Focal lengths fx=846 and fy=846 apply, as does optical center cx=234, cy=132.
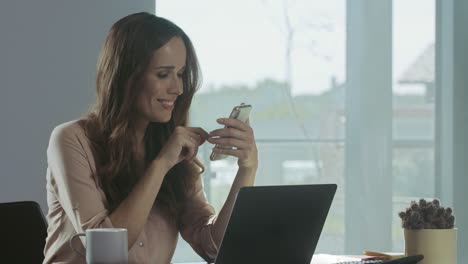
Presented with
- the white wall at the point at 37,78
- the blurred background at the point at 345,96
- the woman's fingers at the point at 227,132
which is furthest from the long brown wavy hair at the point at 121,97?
the blurred background at the point at 345,96

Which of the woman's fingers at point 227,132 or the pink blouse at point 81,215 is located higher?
the woman's fingers at point 227,132

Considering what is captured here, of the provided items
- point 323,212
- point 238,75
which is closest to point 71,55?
point 238,75

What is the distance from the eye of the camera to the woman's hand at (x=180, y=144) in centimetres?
212


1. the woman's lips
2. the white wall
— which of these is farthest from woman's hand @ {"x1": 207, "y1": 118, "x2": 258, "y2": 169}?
the white wall

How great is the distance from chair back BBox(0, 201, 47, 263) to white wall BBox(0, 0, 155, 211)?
5.67 ft

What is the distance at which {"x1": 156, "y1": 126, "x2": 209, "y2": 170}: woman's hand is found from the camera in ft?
6.95

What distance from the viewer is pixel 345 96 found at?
4227 millimetres

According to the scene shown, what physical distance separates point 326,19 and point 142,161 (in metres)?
2.08

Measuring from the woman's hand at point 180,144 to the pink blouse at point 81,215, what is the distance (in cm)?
19

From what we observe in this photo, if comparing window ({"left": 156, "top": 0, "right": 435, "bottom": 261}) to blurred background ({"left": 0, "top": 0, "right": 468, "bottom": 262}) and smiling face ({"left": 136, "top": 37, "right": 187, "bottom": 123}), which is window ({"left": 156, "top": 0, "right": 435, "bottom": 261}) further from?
smiling face ({"left": 136, "top": 37, "right": 187, "bottom": 123})

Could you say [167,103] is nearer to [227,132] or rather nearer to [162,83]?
[162,83]

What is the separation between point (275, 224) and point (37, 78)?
2.38 meters

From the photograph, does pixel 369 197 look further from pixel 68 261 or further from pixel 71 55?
Answer: pixel 68 261

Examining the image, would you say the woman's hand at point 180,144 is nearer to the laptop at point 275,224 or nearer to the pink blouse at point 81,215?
the pink blouse at point 81,215
